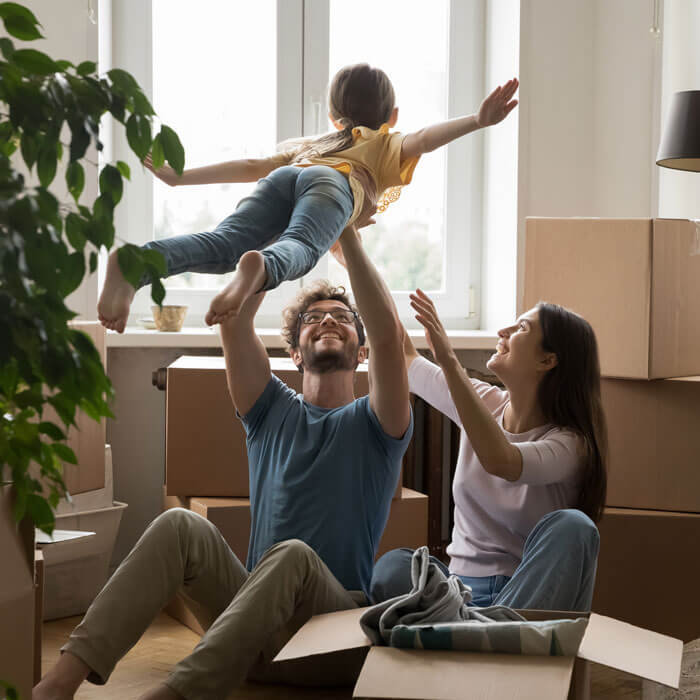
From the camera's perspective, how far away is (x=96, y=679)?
174 centimetres

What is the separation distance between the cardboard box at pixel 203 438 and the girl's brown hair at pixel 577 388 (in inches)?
31.0

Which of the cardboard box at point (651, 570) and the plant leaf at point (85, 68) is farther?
the cardboard box at point (651, 570)

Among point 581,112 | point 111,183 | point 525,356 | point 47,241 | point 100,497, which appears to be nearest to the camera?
point 47,241

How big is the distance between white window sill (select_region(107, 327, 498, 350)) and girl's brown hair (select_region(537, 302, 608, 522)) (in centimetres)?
100

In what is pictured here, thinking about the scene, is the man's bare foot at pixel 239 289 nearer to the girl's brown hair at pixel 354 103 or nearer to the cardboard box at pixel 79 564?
the girl's brown hair at pixel 354 103

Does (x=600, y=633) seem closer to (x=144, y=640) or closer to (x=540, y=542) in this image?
(x=540, y=542)

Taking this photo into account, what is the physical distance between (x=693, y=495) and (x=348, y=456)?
0.87 metres

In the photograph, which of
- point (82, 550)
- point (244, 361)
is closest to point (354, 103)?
point (244, 361)

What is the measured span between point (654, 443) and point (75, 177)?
1754 mm

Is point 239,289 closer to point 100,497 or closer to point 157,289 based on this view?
point 157,289

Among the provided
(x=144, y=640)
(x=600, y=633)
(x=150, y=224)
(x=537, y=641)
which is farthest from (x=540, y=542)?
(x=150, y=224)

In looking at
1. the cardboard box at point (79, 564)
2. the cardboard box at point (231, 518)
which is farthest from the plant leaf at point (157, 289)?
the cardboard box at point (79, 564)

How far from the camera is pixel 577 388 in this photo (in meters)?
2.13

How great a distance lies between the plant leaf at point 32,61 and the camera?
86 centimetres
